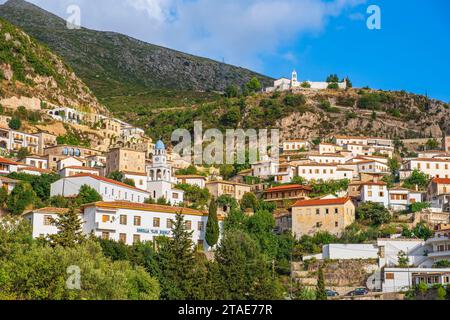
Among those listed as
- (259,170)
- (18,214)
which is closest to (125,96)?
(259,170)

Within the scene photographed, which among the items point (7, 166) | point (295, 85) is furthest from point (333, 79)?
point (7, 166)

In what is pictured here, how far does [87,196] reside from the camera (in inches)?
3073

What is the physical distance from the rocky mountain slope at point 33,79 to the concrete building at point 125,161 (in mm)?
34397

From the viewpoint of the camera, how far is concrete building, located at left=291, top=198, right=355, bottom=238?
82.1m

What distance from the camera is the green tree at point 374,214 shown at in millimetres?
84062

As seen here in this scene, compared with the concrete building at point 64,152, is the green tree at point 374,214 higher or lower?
lower

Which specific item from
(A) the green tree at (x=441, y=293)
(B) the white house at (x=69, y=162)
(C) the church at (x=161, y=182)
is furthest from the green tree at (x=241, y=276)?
(B) the white house at (x=69, y=162)

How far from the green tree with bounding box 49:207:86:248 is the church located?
73.0 feet

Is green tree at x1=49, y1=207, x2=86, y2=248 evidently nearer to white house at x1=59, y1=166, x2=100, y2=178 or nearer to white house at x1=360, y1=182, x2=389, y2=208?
white house at x1=59, y1=166, x2=100, y2=178

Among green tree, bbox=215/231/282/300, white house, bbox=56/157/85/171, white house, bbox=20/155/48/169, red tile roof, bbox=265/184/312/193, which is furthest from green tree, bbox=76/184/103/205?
red tile roof, bbox=265/184/312/193

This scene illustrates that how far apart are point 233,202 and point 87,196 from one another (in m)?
19.8

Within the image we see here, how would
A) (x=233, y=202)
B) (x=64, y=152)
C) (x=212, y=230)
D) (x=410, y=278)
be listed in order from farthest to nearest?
1. (x=64, y=152)
2. (x=233, y=202)
3. (x=212, y=230)
4. (x=410, y=278)

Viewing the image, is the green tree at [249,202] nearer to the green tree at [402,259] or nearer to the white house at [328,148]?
the green tree at [402,259]

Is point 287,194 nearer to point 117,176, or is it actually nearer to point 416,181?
point 416,181
